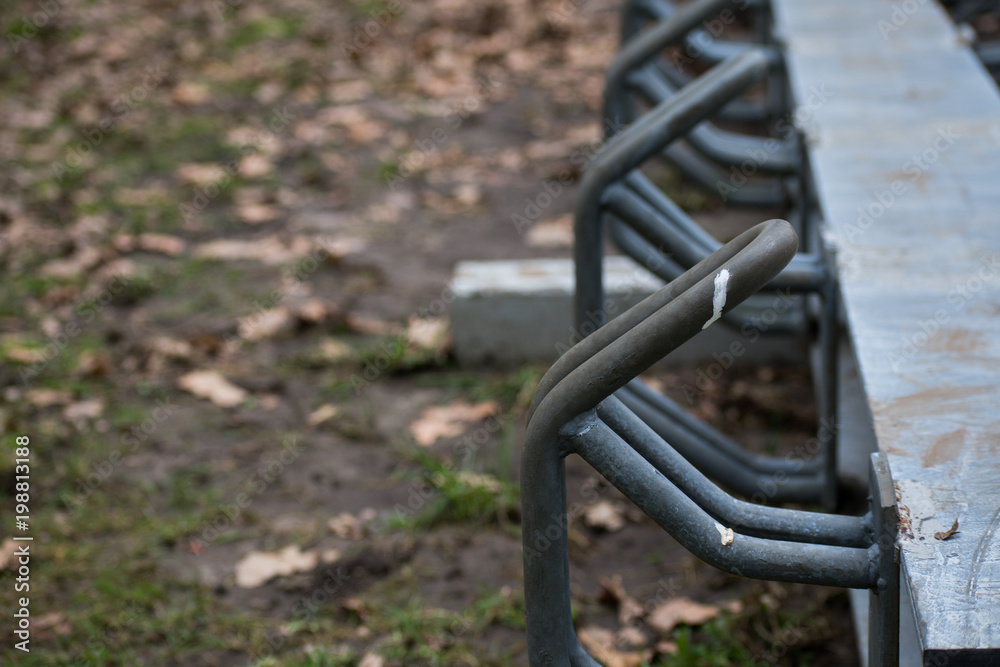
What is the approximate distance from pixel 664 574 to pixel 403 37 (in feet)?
15.8

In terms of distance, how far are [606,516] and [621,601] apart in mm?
346

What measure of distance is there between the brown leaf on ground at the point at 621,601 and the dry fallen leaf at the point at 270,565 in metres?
0.74

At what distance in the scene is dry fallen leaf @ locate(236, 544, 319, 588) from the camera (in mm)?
2465

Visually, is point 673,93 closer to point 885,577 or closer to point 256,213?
point 885,577

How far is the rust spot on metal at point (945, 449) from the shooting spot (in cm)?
146

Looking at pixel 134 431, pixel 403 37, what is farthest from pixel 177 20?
pixel 134 431

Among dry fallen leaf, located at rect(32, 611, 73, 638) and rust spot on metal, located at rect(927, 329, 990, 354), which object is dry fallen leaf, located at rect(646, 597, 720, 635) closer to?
rust spot on metal, located at rect(927, 329, 990, 354)

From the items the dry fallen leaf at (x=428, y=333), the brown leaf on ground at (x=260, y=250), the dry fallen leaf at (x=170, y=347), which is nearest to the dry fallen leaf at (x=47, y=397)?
the dry fallen leaf at (x=170, y=347)

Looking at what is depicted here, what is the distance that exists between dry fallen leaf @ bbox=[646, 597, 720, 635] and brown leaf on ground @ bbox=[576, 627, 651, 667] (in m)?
0.09

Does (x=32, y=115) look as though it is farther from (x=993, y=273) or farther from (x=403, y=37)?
(x=993, y=273)

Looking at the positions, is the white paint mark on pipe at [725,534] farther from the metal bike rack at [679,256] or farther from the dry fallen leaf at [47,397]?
the dry fallen leaf at [47,397]

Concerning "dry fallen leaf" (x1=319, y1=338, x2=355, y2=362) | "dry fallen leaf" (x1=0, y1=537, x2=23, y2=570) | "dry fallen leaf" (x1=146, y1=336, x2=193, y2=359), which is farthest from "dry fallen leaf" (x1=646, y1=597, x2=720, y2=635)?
"dry fallen leaf" (x1=146, y1=336, x2=193, y2=359)

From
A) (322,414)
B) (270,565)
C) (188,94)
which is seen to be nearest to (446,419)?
(322,414)

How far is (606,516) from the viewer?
2.62 meters
